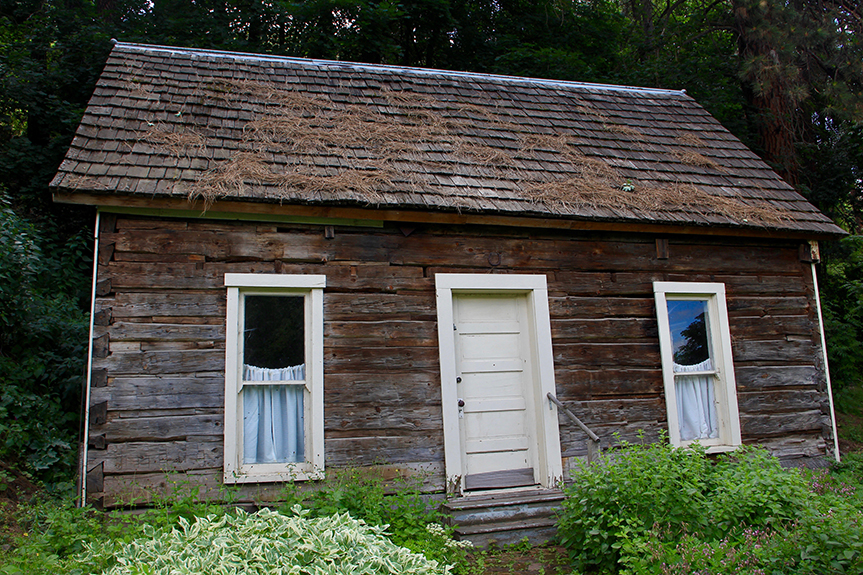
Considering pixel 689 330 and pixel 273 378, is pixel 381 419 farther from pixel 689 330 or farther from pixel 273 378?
pixel 689 330

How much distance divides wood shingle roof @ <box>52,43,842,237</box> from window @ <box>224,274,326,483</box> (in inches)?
37.8

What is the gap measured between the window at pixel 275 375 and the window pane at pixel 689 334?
4.21 m

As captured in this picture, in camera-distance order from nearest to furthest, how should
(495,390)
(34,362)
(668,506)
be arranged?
1. (668,506)
2. (495,390)
3. (34,362)

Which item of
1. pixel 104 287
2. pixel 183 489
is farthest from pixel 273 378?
pixel 104 287

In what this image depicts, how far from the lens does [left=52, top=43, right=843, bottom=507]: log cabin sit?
229 inches

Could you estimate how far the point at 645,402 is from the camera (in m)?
7.01

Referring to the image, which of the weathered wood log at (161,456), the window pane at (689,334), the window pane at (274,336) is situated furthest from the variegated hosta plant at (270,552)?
the window pane at (689,334)

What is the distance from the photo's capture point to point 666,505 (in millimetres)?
4918

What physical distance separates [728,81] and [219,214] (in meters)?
13.5

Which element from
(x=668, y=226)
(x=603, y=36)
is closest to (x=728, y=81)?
(x=603, y=36)

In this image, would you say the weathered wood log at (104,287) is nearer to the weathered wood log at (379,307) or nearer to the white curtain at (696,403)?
the weathered wood log at (379,307)

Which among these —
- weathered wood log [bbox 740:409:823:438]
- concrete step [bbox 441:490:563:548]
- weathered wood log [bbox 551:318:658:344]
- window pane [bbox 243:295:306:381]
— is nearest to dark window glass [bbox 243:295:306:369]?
window pane [bbox 243:295:306:381]

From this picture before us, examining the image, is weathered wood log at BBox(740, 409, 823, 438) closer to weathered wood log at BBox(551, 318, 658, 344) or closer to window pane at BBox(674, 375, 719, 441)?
window pane at BBox(674, 375, 719, 441)

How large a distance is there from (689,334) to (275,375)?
4.88 m
